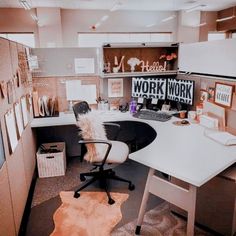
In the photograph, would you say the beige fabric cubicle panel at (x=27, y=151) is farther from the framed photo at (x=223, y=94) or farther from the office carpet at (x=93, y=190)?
the framed photo at (x=223, y=94)

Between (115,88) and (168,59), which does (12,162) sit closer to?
(115,88)

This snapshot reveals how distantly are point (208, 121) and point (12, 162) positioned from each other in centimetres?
183

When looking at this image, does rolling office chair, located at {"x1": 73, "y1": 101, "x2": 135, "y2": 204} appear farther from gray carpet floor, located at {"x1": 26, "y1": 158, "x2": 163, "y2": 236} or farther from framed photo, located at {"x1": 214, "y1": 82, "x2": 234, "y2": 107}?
framed photo, located at {"x1": 214, "y1": 82, "x2": 234, "y2": 107}

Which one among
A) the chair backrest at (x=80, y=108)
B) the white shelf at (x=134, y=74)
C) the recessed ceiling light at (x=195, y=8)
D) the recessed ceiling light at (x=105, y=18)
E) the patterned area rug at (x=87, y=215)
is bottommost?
the patterned area rug at (x=87, y=215)

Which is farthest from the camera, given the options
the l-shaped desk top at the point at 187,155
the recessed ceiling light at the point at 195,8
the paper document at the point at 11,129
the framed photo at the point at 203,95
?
the recessed ceiling light at the point at 195,8

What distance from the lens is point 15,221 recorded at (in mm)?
1839

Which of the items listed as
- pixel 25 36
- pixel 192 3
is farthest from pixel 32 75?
pixel 192 3

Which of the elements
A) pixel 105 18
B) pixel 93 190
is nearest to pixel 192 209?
pixel 93 190

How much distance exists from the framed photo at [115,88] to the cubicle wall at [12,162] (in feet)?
3.73

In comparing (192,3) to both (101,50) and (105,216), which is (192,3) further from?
(105,216)

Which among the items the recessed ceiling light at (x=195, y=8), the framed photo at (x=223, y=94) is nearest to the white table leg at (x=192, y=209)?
the framed photo at (x=223, y=94)

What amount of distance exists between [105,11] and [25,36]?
235 cm

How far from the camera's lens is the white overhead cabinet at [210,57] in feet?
7.39

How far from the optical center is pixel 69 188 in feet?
8.91
